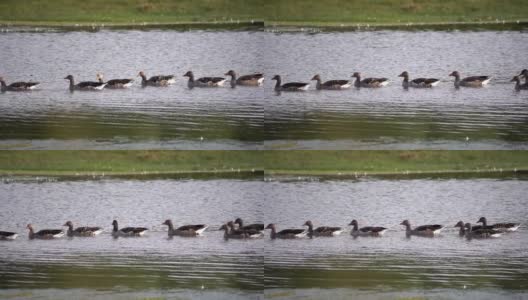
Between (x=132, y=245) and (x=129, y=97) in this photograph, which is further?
(x=129, y=97)

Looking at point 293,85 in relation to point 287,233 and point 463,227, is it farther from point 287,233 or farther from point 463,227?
point 463,227

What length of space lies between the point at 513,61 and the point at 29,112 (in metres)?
11.9

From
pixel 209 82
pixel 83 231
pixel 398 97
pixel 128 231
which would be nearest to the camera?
pixel 128 231

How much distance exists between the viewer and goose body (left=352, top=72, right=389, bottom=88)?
111 ft

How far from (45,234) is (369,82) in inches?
339

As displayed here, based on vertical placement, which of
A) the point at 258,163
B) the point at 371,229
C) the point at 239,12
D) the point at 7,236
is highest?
the point at 239,12

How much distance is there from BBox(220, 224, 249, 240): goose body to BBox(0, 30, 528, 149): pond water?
224 cm

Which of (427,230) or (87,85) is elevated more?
(87,85)

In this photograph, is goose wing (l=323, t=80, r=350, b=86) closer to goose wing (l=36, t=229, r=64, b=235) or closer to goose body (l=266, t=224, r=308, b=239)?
goose body (l=266, t=224, r=308, b=239)

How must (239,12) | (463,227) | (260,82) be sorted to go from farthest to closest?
(239,12), (260,82), (463,227)

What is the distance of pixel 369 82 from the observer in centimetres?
3372

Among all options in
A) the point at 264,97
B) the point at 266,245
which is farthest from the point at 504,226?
the point at 264,97

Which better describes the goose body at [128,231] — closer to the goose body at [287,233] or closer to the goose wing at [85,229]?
the goose wing at [85,229]

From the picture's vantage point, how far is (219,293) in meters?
26.9
